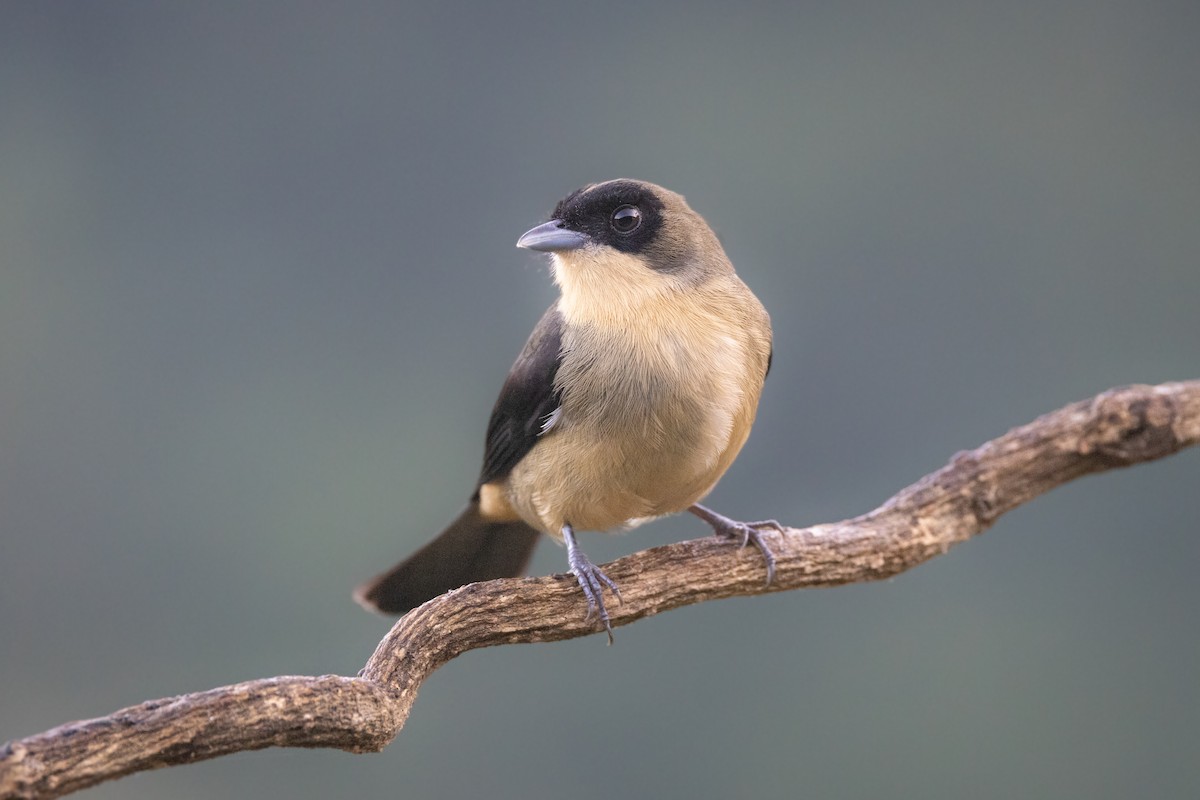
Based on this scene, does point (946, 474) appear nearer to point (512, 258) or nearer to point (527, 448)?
point (527, 448)

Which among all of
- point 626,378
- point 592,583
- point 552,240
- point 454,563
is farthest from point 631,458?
point 454,563

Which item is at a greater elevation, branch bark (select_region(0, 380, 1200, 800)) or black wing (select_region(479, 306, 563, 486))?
black wing (select_region(479, 306, 563, 486))

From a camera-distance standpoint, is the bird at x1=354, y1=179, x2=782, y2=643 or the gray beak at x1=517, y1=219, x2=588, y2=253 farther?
the gray beak at x1=517, y1=219, x2=588, y2=253

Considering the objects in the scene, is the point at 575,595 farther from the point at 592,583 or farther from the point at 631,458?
the point at 631,458

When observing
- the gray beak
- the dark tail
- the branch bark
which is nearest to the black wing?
the gray beak

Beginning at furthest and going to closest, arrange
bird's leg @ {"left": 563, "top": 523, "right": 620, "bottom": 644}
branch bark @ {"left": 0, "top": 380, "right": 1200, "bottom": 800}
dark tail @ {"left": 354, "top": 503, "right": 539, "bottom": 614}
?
dark tail @ {"left": 354, "top": 503, "right": 539, "bottom": 614}, bird's leg @ {"left": 563, "top": 523, "right": 620, "bottom": 644}, branch bark @ {"left": 0, "top": 380, "right": 1200, "bottom": 800}

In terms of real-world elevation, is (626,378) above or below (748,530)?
above

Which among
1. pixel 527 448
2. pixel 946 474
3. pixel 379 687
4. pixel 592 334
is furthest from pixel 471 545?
pixel 946 474

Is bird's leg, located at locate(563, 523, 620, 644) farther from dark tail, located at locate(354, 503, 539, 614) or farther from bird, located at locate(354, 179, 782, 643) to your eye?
dark tail, located at locate(354, 503, 539, 614)
